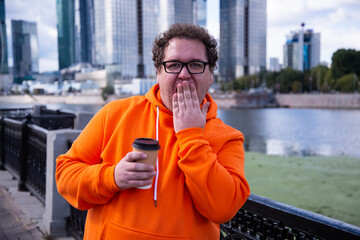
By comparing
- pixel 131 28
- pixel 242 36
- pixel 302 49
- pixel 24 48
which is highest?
pixel 131 28

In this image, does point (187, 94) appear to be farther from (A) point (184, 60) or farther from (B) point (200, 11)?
(B) point (200, 11)

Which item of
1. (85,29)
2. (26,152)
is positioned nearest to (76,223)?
(26,152)

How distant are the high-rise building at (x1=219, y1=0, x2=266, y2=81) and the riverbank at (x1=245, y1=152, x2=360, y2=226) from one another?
119185 mm

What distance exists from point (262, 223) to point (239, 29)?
14278cm

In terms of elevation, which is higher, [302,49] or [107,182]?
[302,49]

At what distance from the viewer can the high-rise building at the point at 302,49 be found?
382ft

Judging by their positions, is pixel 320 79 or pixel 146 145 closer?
pixel 146 145

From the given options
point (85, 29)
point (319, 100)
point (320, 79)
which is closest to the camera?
point (320, 79)

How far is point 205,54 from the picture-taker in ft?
5.20

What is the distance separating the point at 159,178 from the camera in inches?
59.2

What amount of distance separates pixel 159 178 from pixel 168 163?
0.08m

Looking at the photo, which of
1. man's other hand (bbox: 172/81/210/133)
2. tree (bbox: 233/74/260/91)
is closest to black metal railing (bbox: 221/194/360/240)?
man's other hand (bbox: 172/81/210/133)

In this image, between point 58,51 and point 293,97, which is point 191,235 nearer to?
point 293,97

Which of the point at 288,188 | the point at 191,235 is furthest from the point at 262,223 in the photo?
the point at 288,188
